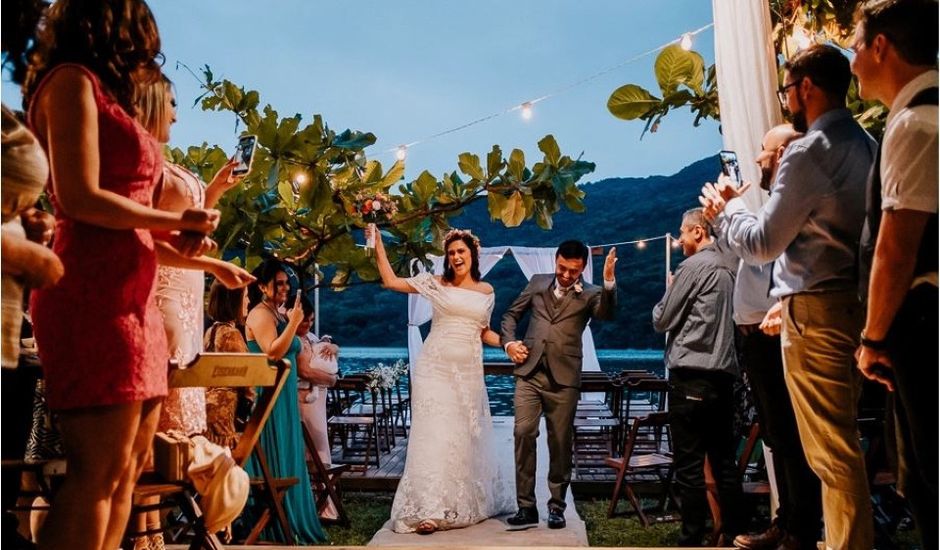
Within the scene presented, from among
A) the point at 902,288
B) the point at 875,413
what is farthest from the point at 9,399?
the point at 875,413

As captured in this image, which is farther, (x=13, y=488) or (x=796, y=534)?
(x=796, y=534)

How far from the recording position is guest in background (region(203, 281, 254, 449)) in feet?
11.2

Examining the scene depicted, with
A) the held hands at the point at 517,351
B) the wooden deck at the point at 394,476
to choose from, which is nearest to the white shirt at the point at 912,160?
the held hands at the point at 517,351

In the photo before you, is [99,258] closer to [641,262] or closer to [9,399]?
[9,399]

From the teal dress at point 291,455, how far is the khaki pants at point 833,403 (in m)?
2.80

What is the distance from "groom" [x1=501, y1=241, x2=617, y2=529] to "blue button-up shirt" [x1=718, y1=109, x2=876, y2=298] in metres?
2.33

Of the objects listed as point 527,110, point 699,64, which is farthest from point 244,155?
point 527,110

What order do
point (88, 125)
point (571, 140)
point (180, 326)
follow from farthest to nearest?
point (571, 140)
point (180, 326)
point (88, 125)

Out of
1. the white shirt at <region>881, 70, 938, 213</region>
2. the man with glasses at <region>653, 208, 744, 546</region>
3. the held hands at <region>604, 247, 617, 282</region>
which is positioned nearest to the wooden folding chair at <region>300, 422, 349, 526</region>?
the held hands at <region>604, 247, 617, 282</region>

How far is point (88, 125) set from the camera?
1.40 m

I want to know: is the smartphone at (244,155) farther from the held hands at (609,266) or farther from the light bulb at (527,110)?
the light bulb at (527,110)

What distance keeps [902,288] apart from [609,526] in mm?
3842

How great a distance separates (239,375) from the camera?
74.2 inches

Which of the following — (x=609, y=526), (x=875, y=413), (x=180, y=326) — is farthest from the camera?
(x=609, y=526)
